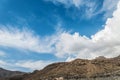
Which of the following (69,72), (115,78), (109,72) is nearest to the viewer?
(115,78)

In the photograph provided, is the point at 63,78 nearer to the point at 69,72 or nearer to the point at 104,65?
the point at 69,72

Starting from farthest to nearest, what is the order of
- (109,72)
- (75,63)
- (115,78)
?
(75,63) → (109,72) → (115,78)

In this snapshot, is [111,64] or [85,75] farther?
[111,64]

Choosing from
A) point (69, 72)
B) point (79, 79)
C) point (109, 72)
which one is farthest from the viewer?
point (69, 72)

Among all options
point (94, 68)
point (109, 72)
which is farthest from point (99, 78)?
point (94, 68)

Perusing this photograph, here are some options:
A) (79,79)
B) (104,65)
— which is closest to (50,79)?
(79,79)

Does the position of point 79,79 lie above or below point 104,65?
below

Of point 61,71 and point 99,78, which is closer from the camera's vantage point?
point 99,78

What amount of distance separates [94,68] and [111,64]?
6.02 metres

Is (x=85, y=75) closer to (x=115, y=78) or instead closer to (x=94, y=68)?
(x=94, y=68)

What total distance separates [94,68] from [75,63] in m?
8.59

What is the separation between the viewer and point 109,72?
6794cm

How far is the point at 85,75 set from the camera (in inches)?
2955

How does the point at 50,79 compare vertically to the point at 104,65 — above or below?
below
